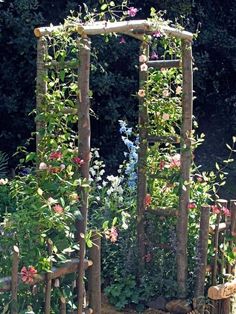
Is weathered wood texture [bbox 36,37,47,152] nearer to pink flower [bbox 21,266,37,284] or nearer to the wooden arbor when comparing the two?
the wooden arbor

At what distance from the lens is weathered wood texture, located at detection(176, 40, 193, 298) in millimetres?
4539

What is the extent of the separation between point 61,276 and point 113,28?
1447 mm

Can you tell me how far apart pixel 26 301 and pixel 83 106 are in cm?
109

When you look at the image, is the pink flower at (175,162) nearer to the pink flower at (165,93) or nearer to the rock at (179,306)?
the pink flower at (165,93)

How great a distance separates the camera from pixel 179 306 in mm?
4535

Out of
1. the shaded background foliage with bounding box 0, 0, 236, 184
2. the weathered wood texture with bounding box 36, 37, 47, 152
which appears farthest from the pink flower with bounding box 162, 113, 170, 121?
the shaded background foliage with bounding box 0, 0, 236, 184

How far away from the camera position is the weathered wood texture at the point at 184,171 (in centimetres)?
454

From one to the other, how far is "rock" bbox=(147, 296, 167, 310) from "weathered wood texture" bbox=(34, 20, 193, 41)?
5.81ft

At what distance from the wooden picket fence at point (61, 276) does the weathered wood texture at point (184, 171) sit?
951mm

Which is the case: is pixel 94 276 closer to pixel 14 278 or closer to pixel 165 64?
pixel 14 278

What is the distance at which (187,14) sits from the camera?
8.12 meters

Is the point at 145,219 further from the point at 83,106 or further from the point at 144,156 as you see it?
the point at 83,106

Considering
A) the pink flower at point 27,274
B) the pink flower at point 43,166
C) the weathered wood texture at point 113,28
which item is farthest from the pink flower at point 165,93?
the pink flower at point 27,274

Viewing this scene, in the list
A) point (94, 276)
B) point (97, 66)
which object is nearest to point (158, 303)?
point (94, 276)
